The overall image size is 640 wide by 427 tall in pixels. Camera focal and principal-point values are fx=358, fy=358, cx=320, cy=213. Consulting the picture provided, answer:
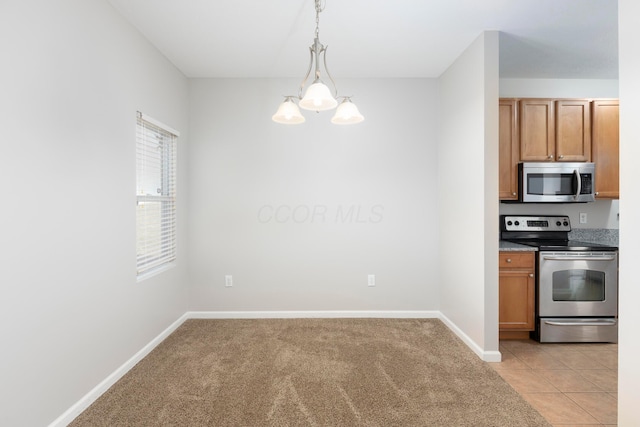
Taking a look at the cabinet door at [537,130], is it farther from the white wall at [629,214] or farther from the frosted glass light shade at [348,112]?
the frosted glass light shade at [348,112]

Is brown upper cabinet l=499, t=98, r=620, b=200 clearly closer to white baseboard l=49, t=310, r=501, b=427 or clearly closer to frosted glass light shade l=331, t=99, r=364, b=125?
white baseboard l=49, t=310, r=501, b=427

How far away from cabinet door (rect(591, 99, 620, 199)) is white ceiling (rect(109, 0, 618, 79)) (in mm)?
457

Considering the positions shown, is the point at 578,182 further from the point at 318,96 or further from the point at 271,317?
the point at 271,317

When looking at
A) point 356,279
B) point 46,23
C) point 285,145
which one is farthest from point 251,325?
point 46,23

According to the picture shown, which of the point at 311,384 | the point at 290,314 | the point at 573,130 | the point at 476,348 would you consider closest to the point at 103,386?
the point at 311,384

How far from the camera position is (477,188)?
10.3ft

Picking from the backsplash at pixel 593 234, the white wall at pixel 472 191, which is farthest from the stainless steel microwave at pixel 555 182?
the white wall at pixel 472 191

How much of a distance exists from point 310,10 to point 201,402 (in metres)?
2.86

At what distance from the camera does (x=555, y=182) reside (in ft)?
12.4

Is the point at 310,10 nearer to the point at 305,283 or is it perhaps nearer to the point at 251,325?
the point at 305,283

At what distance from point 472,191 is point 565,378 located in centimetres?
162

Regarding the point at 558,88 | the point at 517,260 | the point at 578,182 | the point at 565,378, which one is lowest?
the point at 565,378

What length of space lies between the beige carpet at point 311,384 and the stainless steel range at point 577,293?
3.11 feet

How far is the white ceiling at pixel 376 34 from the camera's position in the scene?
2.63 meters
